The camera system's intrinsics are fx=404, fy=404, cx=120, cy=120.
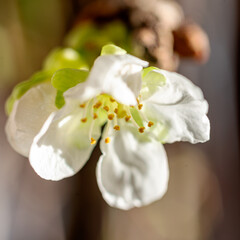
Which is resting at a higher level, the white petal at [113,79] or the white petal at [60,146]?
the white petal at [113,79]

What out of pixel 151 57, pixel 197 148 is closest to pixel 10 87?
pixel 151 57

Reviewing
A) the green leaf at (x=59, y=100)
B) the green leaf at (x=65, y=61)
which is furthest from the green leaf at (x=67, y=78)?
the green leaf at (x=65, y=61)

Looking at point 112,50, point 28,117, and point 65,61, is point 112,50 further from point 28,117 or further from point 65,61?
point 65,61

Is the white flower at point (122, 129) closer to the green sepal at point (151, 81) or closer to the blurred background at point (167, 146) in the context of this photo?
the green sepal at point (151, 81)

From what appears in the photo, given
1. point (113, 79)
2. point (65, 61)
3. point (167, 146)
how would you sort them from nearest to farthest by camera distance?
point (113, 79)
point (65, 61)
point (167, 146)

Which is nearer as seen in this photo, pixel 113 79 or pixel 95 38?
pixel 113 79

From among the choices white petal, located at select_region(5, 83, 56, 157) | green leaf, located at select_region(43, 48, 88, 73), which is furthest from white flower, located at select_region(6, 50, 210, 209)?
green leaf, located at select_region(43, 48, 88, 73)

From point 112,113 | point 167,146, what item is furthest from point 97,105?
point 167,146
